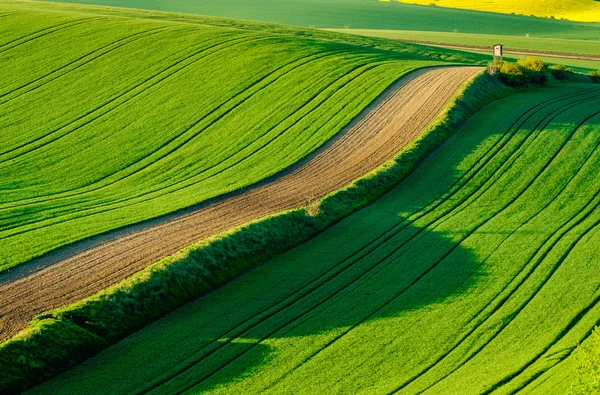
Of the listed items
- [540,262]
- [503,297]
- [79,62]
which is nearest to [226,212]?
[503,297]

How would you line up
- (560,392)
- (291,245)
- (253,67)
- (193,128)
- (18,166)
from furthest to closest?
(253,67) → (193,128) → (18,166) → (291,245) → (560,392)

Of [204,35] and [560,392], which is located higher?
[204,35]

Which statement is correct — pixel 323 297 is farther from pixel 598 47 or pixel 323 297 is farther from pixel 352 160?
pixel 598 47

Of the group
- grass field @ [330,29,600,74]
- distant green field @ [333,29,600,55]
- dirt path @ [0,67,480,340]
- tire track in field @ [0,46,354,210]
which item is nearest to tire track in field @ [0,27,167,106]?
tire track in field @ [0,46,354,210]

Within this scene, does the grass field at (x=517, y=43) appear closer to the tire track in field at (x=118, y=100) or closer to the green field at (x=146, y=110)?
the green field at (x=146, y=110)

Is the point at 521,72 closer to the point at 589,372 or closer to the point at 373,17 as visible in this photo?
the point at 589,372

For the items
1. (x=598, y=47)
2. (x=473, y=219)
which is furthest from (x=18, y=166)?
(x=598, y=47)

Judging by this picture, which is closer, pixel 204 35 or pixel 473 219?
pixel 473 219
